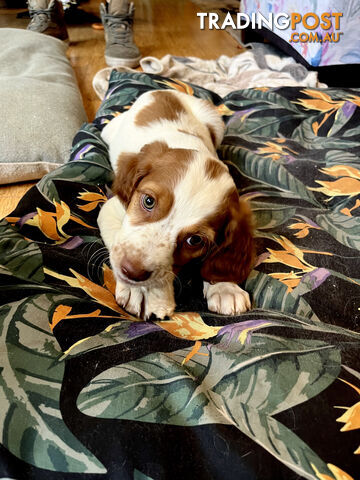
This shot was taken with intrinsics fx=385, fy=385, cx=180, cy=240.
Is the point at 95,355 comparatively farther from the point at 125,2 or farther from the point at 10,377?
the point at 125,2

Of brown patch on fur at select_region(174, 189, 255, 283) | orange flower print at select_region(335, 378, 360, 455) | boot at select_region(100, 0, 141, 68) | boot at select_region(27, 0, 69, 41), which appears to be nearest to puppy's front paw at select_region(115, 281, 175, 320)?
brown patch on fur at select_region(174, 189, 255, 283)

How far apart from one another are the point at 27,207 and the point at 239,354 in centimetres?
99

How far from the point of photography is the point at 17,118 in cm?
220

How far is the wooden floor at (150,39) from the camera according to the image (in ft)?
13.1

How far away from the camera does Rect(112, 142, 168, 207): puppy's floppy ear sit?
1.44 meters

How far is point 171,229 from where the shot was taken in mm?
1222

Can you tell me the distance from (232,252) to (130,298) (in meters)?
0.38

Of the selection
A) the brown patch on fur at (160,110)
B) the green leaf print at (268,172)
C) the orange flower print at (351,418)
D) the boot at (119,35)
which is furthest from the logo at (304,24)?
the orange flower print at (351,418)

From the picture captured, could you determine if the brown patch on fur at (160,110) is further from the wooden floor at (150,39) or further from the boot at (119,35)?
the boot at (119,35)

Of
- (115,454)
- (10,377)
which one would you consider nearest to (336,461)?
(115,454)

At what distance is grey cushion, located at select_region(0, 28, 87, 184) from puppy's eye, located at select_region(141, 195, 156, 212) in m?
1.07

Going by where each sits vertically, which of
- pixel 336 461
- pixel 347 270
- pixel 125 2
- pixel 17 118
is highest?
pixel 125 2

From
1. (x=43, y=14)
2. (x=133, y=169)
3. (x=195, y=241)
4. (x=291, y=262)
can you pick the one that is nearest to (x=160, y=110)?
(x=133, y=169)

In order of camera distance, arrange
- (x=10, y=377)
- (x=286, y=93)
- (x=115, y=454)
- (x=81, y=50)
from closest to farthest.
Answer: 1. (x=115, y=454)
2. (x=10, y=377)
3. (x=286, y=93)
4. (x=81, y=50)
